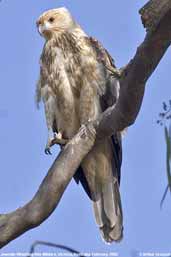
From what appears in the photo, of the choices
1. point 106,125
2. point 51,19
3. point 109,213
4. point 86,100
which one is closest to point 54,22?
point 51,19

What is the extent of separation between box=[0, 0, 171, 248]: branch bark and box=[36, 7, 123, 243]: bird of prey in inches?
40.6

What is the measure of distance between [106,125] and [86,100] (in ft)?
4.70

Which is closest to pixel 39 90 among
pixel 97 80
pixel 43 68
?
pixel 43 68

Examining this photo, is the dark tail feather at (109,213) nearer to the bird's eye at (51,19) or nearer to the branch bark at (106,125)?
the branch bark at (106,125)

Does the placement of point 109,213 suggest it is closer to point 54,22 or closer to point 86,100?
point 86,100

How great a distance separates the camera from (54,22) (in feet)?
19.6

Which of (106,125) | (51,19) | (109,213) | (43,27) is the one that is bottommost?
(106,125)

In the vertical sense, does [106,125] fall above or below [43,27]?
below

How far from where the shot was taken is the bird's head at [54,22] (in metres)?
5.81

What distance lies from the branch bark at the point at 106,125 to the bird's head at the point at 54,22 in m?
1.83

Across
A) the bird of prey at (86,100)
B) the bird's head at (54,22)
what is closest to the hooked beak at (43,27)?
the bird's head at (54,22)

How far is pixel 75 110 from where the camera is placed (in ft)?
17.5

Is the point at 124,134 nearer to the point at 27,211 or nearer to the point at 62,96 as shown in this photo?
the point at 62,96

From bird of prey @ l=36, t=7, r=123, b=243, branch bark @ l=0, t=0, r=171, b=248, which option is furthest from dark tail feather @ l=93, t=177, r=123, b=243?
branch bark @ l=0, t=0, r=171, b=248
